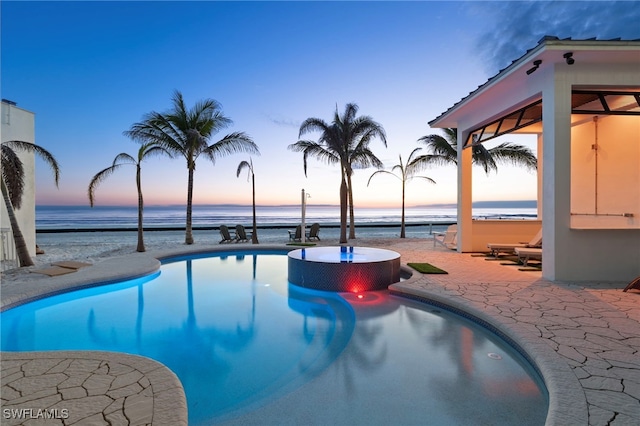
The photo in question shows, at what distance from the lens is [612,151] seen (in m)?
8.95

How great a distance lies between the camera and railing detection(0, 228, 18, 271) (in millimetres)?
8736

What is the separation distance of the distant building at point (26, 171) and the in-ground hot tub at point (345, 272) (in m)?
7.95

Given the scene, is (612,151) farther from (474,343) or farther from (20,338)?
(20,338)

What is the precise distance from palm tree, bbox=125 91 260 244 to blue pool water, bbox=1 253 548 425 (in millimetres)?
7463

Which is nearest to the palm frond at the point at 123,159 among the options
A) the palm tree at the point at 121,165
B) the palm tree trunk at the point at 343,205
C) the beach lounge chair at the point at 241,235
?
the palm tree at the point at 121,165

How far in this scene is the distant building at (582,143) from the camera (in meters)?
6.47

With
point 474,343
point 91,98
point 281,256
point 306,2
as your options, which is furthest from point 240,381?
point 91,98

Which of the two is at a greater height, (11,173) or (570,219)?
(11,173)

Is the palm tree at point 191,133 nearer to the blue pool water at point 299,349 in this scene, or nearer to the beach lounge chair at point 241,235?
the beach lounge chair at point 241,235

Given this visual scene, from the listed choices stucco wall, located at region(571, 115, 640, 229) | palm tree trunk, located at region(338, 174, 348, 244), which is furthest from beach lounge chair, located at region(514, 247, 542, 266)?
palm tree trunk, located at region(338, 174, 348, 244)

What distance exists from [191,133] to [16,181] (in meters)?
5.85

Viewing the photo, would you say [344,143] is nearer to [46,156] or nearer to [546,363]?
[46,156]

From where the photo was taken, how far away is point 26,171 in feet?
35.9

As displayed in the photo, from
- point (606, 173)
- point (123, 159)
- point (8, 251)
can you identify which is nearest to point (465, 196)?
point (606, 173)
